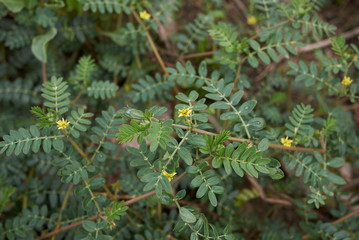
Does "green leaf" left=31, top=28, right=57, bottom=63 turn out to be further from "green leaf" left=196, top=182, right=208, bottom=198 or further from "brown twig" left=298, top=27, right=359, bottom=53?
"brown twig" left=298, top=27, right=359, bottom=53

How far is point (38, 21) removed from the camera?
247 centimetres

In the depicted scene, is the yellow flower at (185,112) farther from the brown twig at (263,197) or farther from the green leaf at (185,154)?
the brown twig at (263,197)

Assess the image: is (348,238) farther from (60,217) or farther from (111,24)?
(111,24)

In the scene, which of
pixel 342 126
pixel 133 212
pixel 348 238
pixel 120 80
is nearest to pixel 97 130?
pixel 133 212

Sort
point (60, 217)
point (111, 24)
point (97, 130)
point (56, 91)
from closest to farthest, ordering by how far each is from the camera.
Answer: point (56, 91) < point (97, 130) < point (60, 217) < point (111, 24)

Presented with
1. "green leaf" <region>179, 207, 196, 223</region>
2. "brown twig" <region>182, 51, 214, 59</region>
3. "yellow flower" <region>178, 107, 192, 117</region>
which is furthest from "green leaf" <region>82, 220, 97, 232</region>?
"brown twig" <region>182, 51, 214, 59</region>

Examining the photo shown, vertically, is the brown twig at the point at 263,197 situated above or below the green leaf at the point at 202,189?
below

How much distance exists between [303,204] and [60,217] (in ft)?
5.42

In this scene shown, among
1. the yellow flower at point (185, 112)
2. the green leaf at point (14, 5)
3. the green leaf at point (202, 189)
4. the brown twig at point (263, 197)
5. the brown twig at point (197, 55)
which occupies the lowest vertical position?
the brown twig at point (263, 197)

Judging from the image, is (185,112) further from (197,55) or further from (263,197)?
(197,55)

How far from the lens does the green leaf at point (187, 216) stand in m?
1.48

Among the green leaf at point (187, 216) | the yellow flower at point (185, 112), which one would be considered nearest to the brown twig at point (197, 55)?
the yellow flower at point (185, 112)

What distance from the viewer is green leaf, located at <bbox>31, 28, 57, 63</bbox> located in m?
2.45

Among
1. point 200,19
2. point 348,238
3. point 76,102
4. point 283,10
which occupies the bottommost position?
point 348,238
